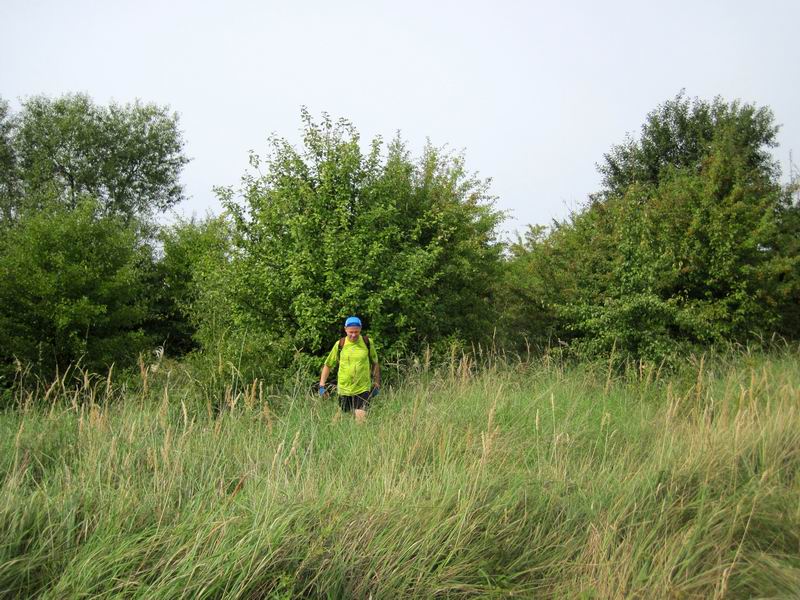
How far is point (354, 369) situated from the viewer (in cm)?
789

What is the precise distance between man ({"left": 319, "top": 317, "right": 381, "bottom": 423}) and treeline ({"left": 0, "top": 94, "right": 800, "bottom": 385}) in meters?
1.22

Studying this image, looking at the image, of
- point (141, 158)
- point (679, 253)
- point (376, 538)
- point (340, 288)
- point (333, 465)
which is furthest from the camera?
point (141, 158)

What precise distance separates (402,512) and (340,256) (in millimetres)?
7004

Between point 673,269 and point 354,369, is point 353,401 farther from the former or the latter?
point 673,269

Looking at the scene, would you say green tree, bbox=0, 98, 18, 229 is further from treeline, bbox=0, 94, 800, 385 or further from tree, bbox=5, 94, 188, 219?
treeline, bbox=0, 94, 800, 385

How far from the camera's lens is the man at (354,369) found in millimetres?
7848

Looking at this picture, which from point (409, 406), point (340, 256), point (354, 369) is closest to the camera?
point (409, 406)

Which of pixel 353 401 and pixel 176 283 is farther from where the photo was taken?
pixel 176 283

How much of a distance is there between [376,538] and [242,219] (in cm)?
924

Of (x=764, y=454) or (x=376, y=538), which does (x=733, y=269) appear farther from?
(x=376, y=538)

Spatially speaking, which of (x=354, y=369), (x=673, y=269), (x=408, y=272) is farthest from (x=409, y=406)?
(x=673, y=269)

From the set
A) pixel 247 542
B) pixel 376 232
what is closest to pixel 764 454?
pixel 247 542

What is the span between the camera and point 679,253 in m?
13.9

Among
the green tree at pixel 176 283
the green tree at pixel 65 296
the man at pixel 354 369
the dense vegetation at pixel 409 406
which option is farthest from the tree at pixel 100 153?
the man at pixel 354 369
